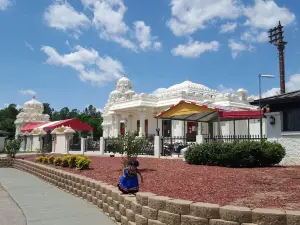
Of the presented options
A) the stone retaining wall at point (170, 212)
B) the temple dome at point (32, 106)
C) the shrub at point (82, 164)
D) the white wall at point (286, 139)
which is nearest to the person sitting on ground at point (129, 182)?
the stone retaining wall at point (170, 212)

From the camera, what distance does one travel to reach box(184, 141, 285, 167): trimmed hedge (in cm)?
1080

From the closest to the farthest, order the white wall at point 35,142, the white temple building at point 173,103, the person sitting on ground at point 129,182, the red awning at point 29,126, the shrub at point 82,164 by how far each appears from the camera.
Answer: the person sitting on ground at point 129,182 < the shrub at point 82,164 < the white temple building at point 173,103 < the white wall at point 35,142 < the red awning at point 29,126

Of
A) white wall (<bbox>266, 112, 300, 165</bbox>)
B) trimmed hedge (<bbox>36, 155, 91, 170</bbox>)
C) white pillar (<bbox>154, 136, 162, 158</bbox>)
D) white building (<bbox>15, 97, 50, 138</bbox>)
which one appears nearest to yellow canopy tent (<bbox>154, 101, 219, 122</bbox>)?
white pillar (<bbox>154, 136, 162, 158</bbox>)

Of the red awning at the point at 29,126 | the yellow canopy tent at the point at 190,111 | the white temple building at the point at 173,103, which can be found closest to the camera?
the yellow canopy tent at the point at 190,111

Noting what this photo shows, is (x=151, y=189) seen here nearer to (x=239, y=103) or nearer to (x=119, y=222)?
(x=119, y=222)

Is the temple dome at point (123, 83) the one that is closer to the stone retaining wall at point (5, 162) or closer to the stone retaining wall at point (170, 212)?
the stone retaining wall at point (5, 162)

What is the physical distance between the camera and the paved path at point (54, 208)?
7.04 meters

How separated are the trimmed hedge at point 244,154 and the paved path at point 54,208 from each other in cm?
490

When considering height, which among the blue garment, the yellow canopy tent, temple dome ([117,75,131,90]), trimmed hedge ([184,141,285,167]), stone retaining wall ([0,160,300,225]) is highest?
temple dome ([117,75,131,90])

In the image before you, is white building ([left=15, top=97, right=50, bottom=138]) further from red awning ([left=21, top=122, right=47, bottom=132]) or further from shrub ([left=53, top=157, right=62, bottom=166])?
shrub ([left=53, top=157, right=62, bottom=166])

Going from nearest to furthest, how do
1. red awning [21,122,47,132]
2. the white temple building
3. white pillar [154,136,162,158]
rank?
white pillar [154,136,162,158]
the white temple building
red awning [21,122,47,132]

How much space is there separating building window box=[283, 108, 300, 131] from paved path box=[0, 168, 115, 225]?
7957mm

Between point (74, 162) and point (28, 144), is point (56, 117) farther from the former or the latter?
point (74, 162)

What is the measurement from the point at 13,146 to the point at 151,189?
20.3 meters
